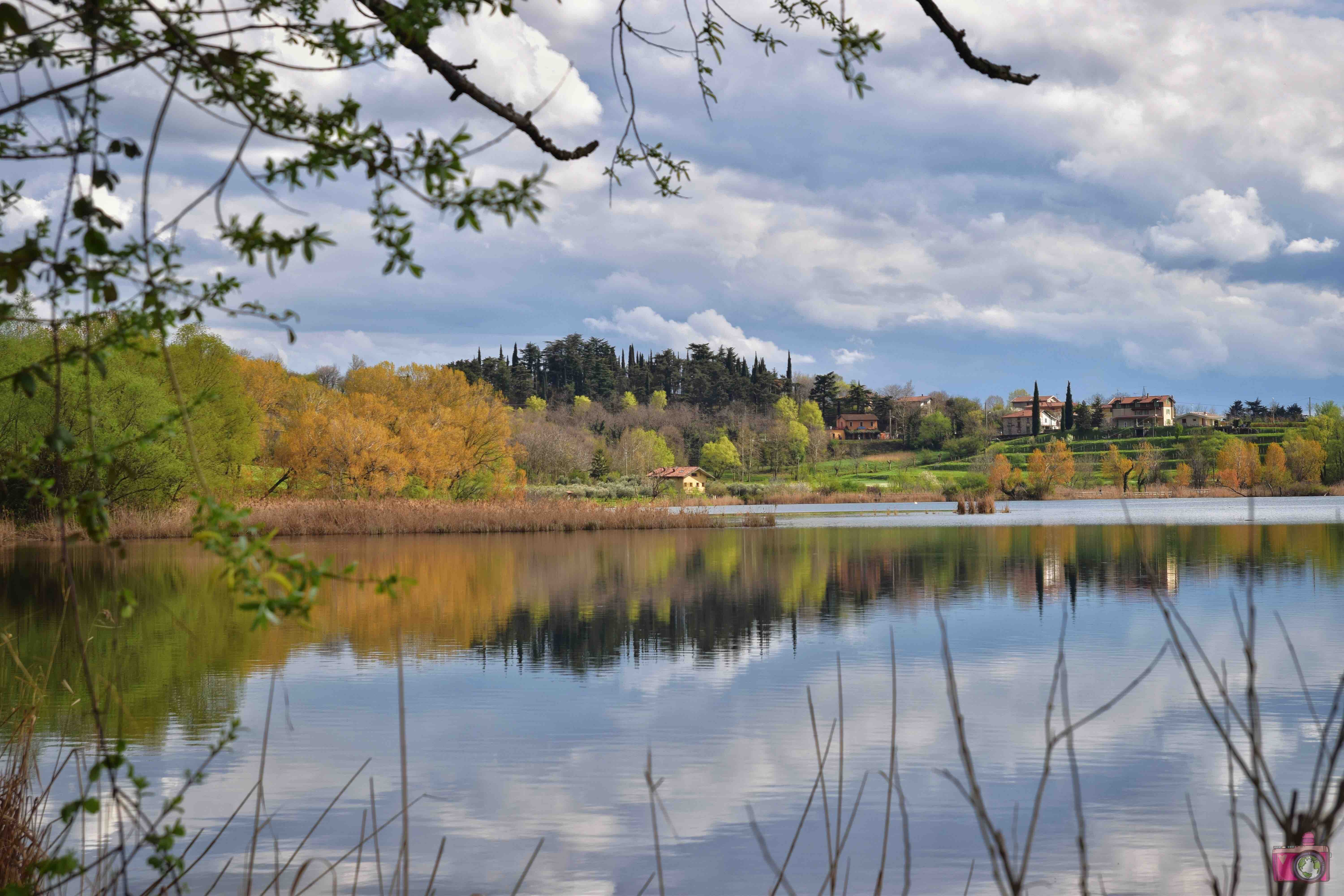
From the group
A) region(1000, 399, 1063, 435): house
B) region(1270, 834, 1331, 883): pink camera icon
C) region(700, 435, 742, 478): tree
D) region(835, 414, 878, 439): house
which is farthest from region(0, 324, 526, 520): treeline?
region(1000, 399, 1063, 435): house

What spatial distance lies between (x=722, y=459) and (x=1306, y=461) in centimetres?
4836

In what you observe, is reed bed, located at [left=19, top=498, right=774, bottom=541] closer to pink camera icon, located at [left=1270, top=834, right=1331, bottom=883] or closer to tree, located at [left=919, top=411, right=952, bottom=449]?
pink camera icon, located at [left=1270, top=834, right=1331, bottom=883]

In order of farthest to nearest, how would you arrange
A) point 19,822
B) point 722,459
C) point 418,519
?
point 722,459
point 418,519
point 19,822

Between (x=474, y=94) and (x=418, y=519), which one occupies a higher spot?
(x=474, y=94)

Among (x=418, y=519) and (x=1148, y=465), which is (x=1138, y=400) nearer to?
(x=1148, y=465)

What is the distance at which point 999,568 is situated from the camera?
79.8ft

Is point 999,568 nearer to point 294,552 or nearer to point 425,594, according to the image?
point 425,594

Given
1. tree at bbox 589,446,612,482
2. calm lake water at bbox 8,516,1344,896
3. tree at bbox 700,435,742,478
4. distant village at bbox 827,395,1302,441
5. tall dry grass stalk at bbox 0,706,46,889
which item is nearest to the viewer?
tall dry grass stalk at bbox 0,706,46,889

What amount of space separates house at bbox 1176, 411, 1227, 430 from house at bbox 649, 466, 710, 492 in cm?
5448

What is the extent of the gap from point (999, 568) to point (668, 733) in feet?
53.9

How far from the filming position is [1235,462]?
Result: 7738cm

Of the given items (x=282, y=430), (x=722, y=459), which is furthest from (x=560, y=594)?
(x=722, y=459)

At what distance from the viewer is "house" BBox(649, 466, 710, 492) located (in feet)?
241

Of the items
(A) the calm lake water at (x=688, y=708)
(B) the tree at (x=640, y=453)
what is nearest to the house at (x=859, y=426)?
(B) the tree at (x=640, y=453)
